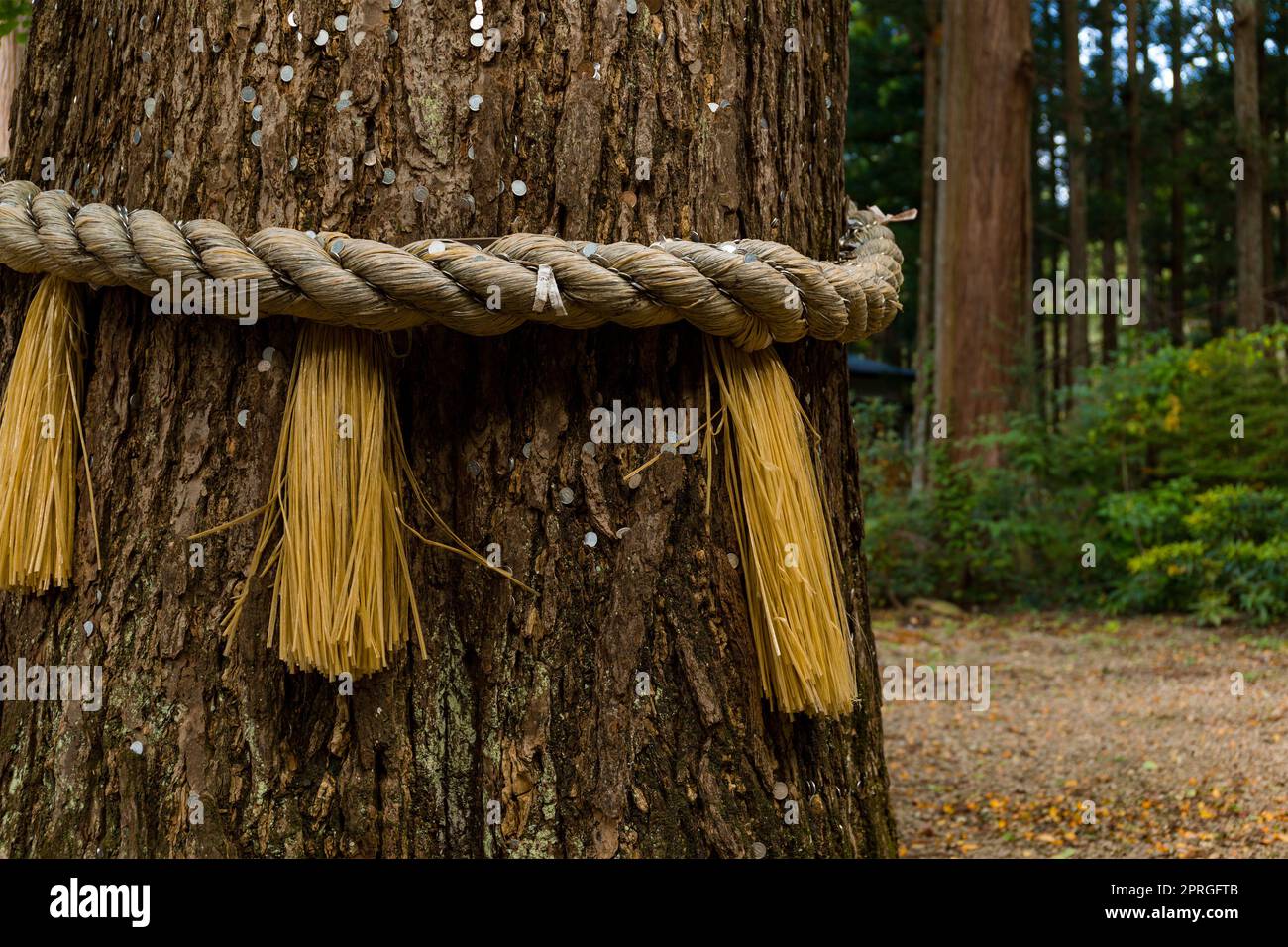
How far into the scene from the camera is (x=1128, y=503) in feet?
19.4

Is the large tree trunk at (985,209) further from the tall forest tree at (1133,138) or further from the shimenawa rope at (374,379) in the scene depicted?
the shimenawa rope at (374,379)

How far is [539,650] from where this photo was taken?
1270 mm

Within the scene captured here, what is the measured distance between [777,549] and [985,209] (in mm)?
6948

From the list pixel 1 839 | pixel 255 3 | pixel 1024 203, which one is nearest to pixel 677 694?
pixel 1 839

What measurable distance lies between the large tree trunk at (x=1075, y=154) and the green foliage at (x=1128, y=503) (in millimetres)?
4605

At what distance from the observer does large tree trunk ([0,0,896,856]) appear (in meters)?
1.26

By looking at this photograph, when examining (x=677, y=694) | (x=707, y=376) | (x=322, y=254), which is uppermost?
(x=322, y=254)

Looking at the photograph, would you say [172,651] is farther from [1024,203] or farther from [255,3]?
[1024,203]

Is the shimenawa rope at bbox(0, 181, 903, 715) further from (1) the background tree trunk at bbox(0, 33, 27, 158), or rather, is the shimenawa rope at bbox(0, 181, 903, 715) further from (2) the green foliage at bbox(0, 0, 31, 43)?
(1) the background tree trunk at bbox(0, 33, 27, 158)

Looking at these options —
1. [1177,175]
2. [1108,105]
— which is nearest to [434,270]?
[1108,105]

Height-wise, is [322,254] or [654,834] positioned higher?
[322,254]

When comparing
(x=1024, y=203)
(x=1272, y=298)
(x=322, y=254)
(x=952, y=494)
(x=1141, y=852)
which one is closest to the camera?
(x=322, y=254)

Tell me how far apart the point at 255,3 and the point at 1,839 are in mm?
1046

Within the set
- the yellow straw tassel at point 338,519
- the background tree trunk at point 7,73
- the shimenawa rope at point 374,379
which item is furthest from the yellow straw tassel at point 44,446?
the background tree trunk at point 7,73
